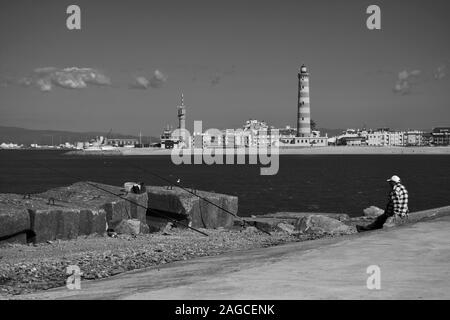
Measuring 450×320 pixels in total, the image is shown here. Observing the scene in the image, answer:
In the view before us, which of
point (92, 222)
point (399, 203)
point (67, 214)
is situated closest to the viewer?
point (399, 203)

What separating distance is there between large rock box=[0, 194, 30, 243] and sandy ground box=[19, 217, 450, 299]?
12.7 feet

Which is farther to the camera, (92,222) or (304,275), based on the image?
(92,222)

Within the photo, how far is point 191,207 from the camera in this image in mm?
15828

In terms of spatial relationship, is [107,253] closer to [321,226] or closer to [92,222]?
[92,222]

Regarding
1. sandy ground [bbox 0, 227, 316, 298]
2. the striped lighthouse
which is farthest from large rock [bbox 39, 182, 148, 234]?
the striped lighthouse

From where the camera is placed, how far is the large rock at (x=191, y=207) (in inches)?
623

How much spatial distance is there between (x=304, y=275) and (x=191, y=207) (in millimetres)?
9097

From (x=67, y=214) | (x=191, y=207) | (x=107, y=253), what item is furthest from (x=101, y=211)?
(x=107, y=253)

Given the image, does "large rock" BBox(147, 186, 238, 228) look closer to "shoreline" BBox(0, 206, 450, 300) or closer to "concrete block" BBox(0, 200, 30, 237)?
"shoreline" BBox(0, 206, 450, 300)

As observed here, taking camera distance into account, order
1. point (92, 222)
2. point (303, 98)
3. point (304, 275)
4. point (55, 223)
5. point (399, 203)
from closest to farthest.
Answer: point (304, 275) < point (399, 203) < point (55, 223) < point (92, 222) < point (303, 98)

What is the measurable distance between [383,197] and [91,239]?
110ft

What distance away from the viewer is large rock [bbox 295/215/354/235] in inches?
549
